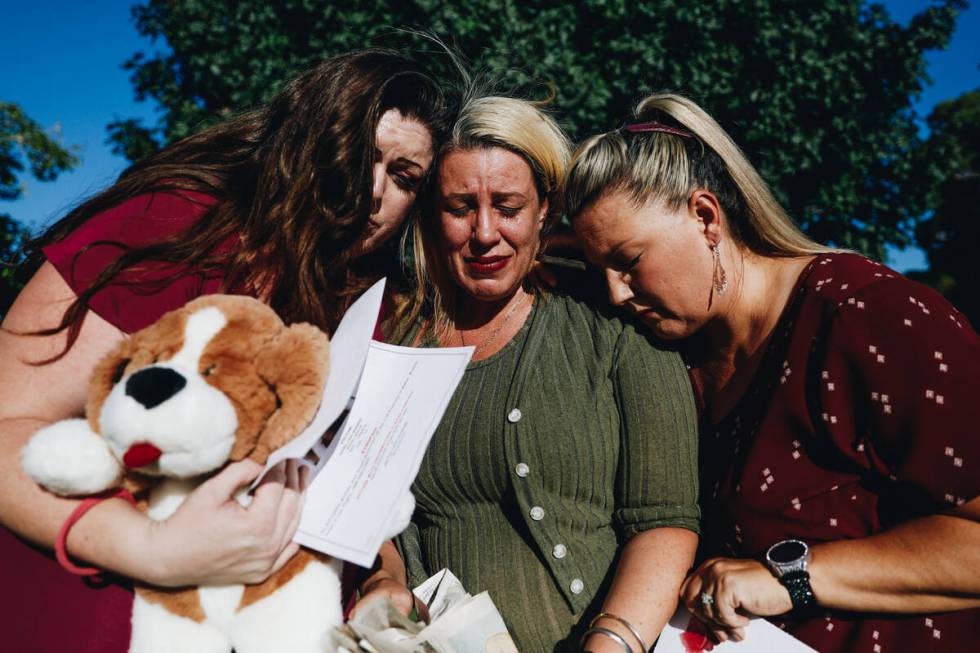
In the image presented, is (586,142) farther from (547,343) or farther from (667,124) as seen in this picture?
(547,343)

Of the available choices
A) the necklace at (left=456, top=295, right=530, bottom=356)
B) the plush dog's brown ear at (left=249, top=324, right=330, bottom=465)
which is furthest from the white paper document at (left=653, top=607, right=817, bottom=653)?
the plush dog's brown ear at (left=249, top=324, right=330, bottom=465)

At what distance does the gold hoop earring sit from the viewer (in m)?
2.14

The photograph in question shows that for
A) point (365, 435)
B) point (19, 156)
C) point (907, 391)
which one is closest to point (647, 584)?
point (907, 391)

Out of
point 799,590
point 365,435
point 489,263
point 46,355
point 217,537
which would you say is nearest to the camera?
point 217,537

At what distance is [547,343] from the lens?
2.26 metres

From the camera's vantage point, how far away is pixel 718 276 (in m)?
2.14

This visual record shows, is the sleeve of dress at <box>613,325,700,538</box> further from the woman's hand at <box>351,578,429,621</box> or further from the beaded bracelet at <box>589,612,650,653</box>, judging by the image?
the woman's hand at <box>351,578,429,621</box>

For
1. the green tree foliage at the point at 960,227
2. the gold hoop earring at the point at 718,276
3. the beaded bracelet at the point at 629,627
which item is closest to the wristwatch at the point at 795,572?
the beaded bracelet at the point at 629,627

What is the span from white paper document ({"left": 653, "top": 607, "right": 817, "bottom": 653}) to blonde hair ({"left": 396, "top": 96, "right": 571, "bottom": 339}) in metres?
1.27

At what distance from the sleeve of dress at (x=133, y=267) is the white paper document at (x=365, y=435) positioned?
1.31ft

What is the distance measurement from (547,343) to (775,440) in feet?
2.54

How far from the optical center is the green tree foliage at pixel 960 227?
16234 mm

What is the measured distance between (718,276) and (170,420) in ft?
5.50

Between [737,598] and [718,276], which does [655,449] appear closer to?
[737,598]
